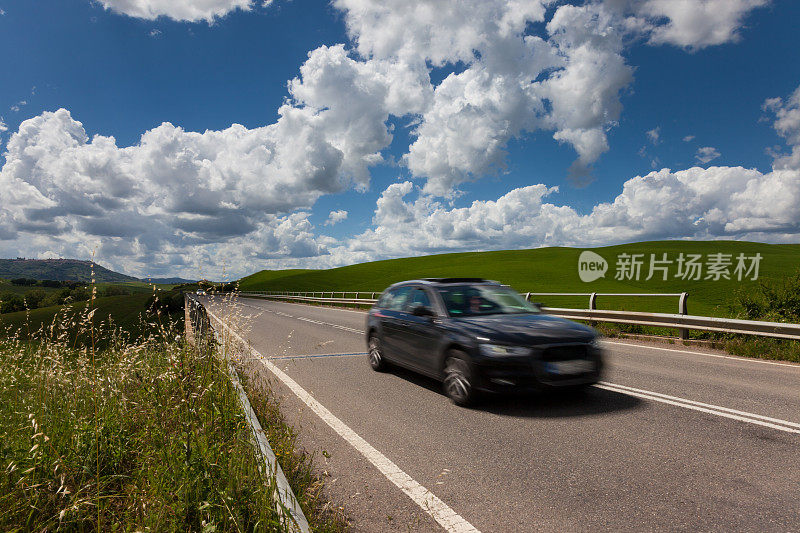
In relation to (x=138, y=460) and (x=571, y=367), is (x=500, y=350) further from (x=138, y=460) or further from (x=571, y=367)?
(x=138, y=460)

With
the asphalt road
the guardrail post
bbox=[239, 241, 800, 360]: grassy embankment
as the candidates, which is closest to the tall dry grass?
the asphalt road

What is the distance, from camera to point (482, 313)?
6.32 metres

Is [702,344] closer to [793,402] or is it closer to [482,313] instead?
[793,402]

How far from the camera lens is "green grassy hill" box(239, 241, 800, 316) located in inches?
1346

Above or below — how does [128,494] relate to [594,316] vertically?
below

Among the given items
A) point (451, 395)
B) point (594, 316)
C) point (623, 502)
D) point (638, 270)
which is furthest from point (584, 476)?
point (638, 270)

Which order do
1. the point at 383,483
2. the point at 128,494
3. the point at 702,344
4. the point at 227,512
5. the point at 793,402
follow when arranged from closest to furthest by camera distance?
the point at 227,512 < the point at 128,494 < the point at 383,483 < the point at 793,402 < the point at 702,344

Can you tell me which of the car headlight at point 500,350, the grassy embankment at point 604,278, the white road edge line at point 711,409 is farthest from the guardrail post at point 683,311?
the car headlight at point 500,350

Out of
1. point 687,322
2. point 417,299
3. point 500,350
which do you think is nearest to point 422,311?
point 417,299

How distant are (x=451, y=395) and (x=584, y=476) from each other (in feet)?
7.76

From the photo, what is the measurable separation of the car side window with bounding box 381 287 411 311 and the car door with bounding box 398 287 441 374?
17 cm

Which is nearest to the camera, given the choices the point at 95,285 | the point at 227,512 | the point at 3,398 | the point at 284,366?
the point at 227,512

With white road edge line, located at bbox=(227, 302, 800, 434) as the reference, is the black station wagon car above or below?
above

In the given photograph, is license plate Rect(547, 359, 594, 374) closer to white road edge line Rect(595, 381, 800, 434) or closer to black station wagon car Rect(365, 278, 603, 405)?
black station wagon car Rect(365, 278, 603, 405)
